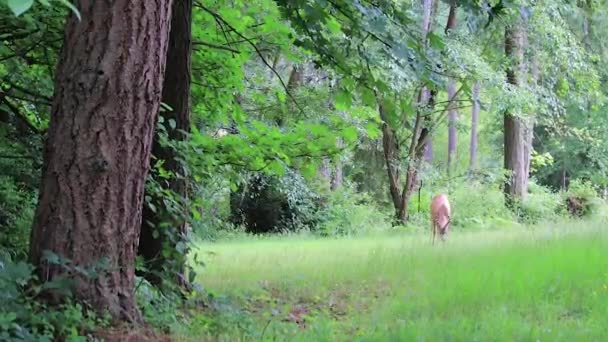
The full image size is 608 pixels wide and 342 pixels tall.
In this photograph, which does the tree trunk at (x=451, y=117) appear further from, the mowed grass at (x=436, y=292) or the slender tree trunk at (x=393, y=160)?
the mowed grass at (x=436, y=292)

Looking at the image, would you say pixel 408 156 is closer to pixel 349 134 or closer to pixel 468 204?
pixel 468 204

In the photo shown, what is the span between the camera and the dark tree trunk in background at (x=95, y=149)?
4.57m

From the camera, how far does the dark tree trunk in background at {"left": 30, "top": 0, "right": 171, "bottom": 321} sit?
457 cm

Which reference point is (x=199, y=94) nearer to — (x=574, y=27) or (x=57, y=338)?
(x=57, y=338)

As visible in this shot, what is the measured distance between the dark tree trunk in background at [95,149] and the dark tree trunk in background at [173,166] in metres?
1.10

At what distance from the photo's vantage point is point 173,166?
6.68 m

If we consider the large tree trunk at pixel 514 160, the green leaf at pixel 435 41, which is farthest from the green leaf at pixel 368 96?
the large tree trunk at pixel 514 160

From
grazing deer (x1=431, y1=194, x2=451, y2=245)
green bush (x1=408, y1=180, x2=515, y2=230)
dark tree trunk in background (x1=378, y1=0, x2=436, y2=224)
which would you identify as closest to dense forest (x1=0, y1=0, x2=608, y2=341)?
grazing deer (x1=431, y1=194, x2=451, y2=245)

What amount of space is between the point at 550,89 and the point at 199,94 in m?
18.1

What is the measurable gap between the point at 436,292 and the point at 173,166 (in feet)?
10.4

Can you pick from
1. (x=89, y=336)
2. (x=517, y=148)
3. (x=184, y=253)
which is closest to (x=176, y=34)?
(x=184, y=253)

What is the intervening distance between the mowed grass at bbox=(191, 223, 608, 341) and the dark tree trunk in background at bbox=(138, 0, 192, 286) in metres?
0.86

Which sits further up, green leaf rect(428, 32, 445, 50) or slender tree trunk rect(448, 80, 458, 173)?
slender tree trunk rect(448, 80, 458, 173)

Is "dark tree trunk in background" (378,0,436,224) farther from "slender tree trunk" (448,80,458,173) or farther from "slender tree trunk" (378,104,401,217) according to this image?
"slender tree trunk" (448,80,458,173)
